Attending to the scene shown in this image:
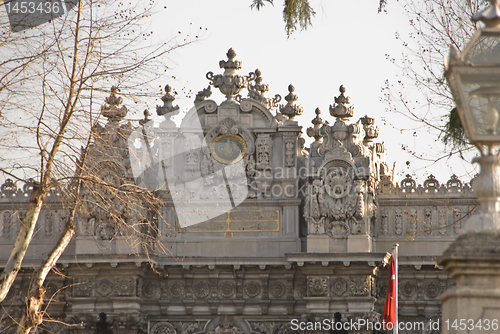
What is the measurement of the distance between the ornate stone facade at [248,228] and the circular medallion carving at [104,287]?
29 millimetres

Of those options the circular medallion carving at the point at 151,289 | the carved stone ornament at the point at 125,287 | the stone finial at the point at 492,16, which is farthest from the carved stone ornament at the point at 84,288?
the stone finial at the point at 492,16

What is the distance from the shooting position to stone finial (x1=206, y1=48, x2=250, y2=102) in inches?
1006

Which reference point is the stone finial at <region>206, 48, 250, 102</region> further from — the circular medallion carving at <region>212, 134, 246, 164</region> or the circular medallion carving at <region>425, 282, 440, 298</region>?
the circular medallion carving at <region>425, 282, 440, 298</region>

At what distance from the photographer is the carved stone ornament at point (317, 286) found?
79.9 feet

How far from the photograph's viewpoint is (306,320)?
962 inches

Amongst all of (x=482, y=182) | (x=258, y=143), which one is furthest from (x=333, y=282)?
(x=482, y=182)

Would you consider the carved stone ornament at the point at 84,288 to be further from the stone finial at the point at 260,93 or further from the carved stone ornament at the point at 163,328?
the stone finial at the point at 260,93

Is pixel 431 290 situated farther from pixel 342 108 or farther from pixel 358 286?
pixel 342 108

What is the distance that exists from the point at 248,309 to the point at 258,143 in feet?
15.8

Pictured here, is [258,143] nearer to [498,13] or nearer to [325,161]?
[325,161]

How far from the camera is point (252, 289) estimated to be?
25.2 metres

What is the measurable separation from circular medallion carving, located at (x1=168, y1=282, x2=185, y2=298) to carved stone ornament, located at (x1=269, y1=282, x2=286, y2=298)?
260 centimetres

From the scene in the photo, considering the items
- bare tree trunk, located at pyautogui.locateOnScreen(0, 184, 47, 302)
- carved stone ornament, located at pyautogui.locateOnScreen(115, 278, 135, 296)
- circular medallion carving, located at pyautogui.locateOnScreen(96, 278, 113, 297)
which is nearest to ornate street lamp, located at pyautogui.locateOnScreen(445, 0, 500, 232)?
bare tree trunk, located at pyautogui.locateOnScreen(0, 184, 47, 302)

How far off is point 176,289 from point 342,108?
23.4 feet
